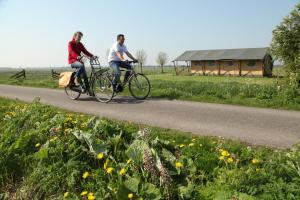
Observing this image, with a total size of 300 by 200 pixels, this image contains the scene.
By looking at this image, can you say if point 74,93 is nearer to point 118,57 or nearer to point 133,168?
point 118,57

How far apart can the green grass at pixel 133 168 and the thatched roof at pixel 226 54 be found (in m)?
53.7

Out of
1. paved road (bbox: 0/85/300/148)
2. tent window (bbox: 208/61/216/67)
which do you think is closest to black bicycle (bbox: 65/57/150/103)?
paved road (bbox: 0/85/300/148)

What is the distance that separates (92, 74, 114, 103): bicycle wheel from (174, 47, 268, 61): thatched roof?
4798cm

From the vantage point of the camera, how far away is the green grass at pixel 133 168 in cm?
315

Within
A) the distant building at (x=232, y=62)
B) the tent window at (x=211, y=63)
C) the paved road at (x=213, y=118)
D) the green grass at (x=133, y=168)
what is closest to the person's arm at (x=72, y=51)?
the paved road at (x=213, y=118)

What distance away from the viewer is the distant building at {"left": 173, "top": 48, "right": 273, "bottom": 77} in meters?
55.7

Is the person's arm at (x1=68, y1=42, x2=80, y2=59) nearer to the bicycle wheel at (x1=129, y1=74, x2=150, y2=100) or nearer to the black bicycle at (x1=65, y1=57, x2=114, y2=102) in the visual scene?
the black bicycle at (x1=65, y1=57, x2=114, y2=102)

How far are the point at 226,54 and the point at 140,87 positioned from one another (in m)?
53.2

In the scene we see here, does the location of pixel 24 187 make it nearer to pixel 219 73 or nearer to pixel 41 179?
pixel 41 179

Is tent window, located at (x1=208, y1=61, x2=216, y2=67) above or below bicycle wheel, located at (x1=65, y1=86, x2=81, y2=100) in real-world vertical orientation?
above

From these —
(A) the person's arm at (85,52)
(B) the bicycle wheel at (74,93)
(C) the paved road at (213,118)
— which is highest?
(A) the person's arm at (85,52)

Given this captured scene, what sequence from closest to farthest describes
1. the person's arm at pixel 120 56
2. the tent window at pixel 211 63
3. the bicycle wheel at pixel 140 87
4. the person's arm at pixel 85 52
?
the person's arm at pixel 120 56 → the bicycle wheel at pixel 140 87 → the person's arm at pixel 85 52 → the tent window at pixel 211 63

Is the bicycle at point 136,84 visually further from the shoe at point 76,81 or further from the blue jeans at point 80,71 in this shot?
the shoe at point 76,81

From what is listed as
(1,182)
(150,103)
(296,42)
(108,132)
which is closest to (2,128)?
(1,182)
